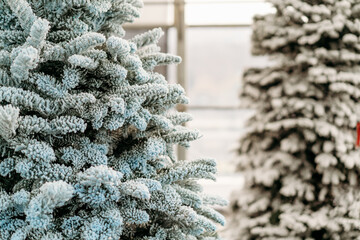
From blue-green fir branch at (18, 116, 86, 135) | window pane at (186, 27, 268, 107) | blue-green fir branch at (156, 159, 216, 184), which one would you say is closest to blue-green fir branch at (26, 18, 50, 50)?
blue-green fir branch at (18, 116, 86, 135)

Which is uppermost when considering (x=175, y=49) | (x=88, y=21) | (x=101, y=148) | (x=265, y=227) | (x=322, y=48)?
(x=175, y=49)

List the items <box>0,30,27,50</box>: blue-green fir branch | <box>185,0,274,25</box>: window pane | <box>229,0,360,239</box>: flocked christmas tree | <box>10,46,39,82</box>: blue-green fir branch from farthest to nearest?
<box>185,0,274,25</box>: window pane, <box>229,0,360,239</box>: flocked christmas tree, <box>0,30,27,50</box>: blue-green fir branch, <box>10,46,39,82</box>: blue-green fir branch

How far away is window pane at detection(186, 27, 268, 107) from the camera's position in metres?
4.50

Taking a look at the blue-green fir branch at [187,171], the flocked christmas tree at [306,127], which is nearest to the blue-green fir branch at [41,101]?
the blue-green fir branch at [187,171]

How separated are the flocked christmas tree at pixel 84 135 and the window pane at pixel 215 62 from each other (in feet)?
11.7

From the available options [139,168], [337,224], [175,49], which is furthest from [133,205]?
[175,49]

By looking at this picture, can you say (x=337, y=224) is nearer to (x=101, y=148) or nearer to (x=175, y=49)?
(x=101, y=148)

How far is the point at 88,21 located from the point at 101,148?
30 centimetres

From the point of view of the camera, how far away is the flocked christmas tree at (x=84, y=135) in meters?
0.77

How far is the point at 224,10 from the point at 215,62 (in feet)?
2.07

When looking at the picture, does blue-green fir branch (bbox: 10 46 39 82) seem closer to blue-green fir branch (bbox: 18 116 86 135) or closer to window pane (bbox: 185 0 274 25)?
blue-green fir branch (bbox: 18 116 86 135)

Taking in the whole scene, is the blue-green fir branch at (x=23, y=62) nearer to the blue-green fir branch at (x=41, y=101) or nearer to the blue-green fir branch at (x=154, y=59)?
the blue-green fir branch at (x=41, y=101)

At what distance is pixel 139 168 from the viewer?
898mm

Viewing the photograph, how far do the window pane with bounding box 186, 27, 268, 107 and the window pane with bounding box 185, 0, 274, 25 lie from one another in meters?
0.11
